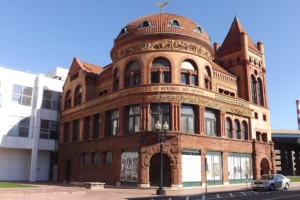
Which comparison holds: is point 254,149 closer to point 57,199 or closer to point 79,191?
point 79,191

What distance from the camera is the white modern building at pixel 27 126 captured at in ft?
142

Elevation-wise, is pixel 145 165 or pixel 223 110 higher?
pixel 223 110

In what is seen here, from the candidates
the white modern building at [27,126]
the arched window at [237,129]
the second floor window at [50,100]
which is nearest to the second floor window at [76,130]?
the white modern building at [27,126]

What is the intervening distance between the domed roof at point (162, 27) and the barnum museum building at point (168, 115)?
0.11 meters

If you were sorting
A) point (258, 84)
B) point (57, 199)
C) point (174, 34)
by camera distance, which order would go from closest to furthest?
point (57, 199) → point (174, 34) → point (258, 84)

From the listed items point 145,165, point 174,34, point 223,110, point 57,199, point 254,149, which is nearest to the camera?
point 57,199

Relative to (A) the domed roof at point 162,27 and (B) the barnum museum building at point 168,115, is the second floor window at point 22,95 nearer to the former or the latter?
(B) the barnum museum building at point 168,115

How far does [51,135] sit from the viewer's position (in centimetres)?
4678

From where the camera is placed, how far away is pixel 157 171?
30.4 meters

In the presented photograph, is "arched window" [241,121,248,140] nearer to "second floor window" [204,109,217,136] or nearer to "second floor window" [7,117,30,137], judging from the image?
"second floor window" [204,109,217,136]

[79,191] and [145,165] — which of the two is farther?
[145,165]

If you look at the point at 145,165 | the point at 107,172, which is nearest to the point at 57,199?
the point at 145,165

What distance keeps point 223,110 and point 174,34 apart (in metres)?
10.1

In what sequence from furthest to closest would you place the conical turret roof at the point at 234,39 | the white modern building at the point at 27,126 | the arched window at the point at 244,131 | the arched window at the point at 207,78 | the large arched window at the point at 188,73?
the conical turret roof at the point at 234,39 → the white modern building at the point at 27,126 → the arched window at the point at 244,131 → the arched window at the point at 207,78 → the large arched window at the point at 188,73
